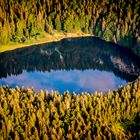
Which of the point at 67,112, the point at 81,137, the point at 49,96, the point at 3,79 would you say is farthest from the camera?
the point at 3,79

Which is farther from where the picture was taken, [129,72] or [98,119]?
[129,72]

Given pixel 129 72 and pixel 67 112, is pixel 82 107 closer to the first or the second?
pixel 67 112

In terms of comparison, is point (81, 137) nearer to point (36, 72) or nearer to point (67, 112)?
point (67, 112)

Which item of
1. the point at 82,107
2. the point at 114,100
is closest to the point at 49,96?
the point at 82,107

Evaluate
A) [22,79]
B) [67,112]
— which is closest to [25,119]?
[67,112]

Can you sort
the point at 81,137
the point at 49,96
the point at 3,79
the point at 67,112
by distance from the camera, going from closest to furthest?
the point at 81,137, the point at 67,112, the point at 49,96, the point at 3,79

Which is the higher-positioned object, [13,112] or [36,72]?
[13,112]
